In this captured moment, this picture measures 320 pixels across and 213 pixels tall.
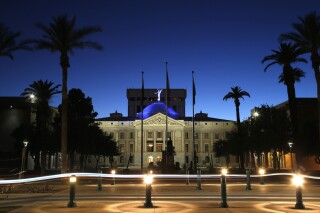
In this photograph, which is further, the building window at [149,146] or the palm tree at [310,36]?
the building window at [149,146]

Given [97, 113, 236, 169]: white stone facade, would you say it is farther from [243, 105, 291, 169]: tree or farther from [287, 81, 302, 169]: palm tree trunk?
→ [287, 81, 302, 169]: palm tree trunk

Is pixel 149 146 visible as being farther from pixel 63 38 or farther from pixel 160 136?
pixel 63 38

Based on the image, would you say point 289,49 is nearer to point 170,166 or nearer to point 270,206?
point 170,166

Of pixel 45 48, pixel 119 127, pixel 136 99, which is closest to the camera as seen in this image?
pixel 45 48

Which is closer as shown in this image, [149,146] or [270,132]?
[270,132]

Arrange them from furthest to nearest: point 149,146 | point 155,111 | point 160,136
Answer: point 155,111 < point 149,146 < point 160,136

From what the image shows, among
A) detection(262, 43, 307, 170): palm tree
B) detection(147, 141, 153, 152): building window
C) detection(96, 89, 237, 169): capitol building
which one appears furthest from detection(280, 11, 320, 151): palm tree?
detection(147, 141, 153, 152): building window

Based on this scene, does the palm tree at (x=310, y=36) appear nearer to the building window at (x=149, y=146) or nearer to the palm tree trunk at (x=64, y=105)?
the palm tree trunk at (x=64, y=105)

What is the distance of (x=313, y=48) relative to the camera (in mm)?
36406

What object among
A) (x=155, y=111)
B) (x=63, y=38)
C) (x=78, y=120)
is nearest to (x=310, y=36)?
(x=63, y=38)

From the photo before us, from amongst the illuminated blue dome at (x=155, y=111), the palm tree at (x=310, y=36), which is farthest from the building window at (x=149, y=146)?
the palm tree at (x=310, y=36)

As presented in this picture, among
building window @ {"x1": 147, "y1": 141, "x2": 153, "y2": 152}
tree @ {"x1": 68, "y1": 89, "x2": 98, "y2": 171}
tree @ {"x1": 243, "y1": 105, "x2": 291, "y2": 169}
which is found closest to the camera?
tree @ {"x1": 68, "y1": 89, "x2": 98, "y2": 171}

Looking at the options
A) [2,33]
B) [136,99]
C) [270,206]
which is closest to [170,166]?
[2,33]

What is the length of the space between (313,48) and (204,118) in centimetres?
11134
